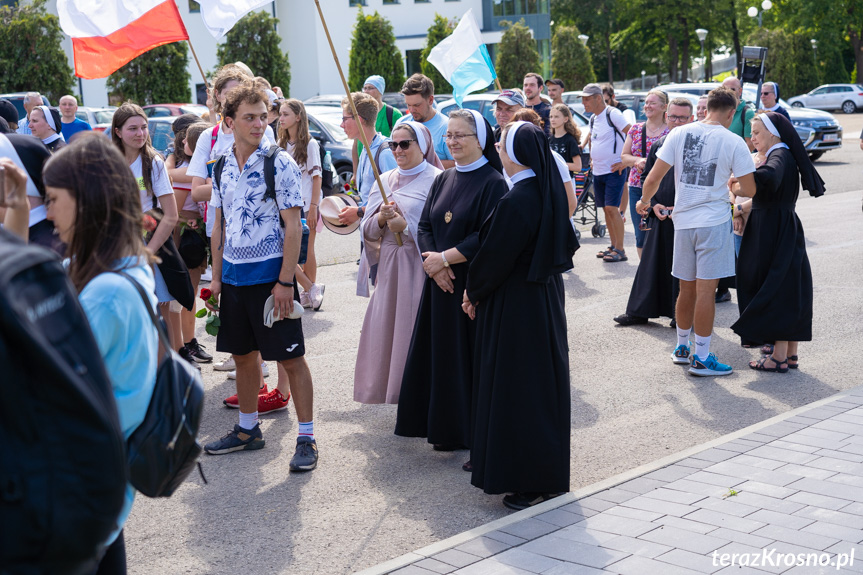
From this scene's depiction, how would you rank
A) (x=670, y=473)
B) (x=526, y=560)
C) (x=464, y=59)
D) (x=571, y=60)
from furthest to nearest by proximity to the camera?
(x=571, y=60)
(x=464, y=59)
(x=670, y=473)
(x=526, y=560)

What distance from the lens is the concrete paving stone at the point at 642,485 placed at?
15.6ft

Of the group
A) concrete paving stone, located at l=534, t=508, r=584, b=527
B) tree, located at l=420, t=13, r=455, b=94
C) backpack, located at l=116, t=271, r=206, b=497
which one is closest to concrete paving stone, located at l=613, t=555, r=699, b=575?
concrete paving stone, located at l=534, t=508, r=584, b=527

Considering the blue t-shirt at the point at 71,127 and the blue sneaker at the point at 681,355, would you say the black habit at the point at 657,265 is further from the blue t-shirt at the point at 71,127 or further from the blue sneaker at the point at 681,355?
the blue t-shirt at the point at 71,127

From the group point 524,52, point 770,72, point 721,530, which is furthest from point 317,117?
point 770,72

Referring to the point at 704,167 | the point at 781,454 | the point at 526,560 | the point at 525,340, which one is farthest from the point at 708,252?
the point at 526,560

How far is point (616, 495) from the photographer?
469 cm

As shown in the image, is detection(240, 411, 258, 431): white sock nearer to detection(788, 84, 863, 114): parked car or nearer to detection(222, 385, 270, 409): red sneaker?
detection(222, 385, 270, 409): red sneaker

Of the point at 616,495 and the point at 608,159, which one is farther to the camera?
the point at 608,159

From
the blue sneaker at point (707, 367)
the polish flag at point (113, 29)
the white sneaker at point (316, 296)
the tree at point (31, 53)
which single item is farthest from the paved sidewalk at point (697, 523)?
the tree at point (31, 53)

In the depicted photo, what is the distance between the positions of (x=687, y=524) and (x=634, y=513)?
263mm

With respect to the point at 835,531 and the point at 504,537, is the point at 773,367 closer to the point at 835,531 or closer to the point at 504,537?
the point at 835,531

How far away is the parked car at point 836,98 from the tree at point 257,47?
80.8ft

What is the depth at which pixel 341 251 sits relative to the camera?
1308 centimetres

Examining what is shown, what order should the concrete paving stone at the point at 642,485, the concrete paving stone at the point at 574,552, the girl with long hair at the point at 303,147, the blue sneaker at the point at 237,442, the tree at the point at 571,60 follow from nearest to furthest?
the concrete paving stone at the point at 574,552
the concrete paving stone at the point at 642,485
the blue sneaker at the point at 237,442
the girl with long hair at the point at 303,147
the tree at the point at 571,60
